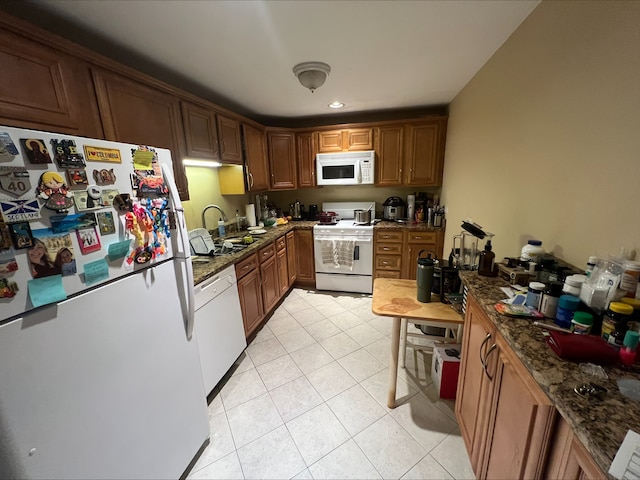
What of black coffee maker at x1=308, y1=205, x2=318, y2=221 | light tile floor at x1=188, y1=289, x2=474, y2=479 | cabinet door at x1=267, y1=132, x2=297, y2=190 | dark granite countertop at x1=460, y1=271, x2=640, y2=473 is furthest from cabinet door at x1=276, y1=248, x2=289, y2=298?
dark granite countertop at x1=460, y1=271, x2=640, y2=473

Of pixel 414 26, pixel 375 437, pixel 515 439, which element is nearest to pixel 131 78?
pixel 414 26

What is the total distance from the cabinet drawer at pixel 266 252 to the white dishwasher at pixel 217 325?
0.52 meters

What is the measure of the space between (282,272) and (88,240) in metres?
2.33

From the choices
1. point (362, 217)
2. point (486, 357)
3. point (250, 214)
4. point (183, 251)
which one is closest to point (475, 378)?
point (486, 357)

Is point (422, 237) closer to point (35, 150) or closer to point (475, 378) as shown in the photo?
point (475, 378)

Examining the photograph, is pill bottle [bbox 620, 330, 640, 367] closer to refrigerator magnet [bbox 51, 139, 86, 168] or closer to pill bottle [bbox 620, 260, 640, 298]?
pill bottle [bbox 620, 260, 640, 298]

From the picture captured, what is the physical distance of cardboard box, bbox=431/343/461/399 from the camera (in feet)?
5.40

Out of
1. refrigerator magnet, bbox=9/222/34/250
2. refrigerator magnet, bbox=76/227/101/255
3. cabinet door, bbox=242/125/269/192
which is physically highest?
cabinet door, bbox=242/125/269/192

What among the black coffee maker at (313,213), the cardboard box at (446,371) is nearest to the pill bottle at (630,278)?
the cardboard box at (446,371)

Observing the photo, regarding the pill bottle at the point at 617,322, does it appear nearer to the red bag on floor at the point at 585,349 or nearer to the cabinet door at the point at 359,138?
the red bag on floor at the point at 585,349

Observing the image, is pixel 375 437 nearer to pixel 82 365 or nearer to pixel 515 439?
pixel 515 439

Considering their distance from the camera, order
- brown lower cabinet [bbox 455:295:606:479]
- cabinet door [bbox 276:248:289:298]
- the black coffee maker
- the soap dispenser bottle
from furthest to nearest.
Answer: the black coffee maker → cabinet door [bbox 276:248:289:298] → the soap dispenser bottle → brown lower cabinet [bbox 455:295:606:479]

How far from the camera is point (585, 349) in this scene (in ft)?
2.35

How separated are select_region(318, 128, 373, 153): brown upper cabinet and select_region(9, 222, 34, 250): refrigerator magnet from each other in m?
3.09
